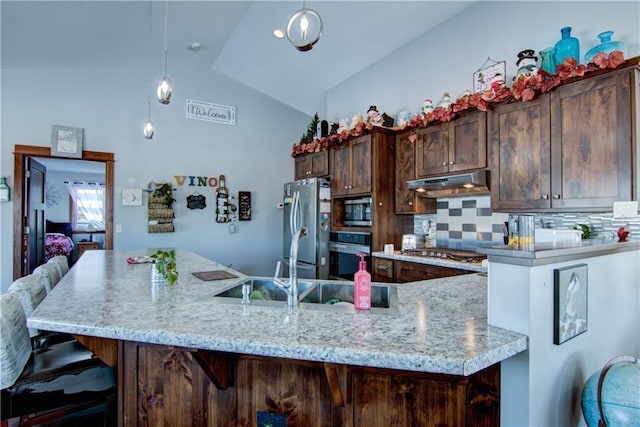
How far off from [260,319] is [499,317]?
30.8 inches

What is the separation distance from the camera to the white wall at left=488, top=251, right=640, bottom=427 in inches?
39.9

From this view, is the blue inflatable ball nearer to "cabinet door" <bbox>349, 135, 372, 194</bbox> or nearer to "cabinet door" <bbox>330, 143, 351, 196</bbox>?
"cabinet door" <bbox>349, 135, 372, 194</bbox>

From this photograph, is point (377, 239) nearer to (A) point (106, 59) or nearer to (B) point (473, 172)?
(B) point (473, 172)

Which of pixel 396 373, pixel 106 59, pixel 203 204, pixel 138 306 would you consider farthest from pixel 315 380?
pixel 106 59

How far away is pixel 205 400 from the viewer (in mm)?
1222

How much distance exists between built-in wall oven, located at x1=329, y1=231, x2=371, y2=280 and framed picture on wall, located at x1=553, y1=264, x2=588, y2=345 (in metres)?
2.38

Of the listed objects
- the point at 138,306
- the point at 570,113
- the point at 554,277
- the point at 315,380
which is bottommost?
the point at 315,380

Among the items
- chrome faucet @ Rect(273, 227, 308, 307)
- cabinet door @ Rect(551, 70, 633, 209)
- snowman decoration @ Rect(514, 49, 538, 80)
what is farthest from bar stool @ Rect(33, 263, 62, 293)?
snowman decoration @ Rect(514, 49, 538, 80)

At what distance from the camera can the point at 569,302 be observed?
1.14m

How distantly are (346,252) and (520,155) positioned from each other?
6.69 feet

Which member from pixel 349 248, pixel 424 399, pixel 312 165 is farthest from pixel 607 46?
pixel 312 165

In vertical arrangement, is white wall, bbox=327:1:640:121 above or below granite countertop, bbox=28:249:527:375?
above

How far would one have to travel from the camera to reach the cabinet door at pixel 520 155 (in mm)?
2416

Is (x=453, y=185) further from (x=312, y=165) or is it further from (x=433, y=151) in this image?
(x=312, y=165)
